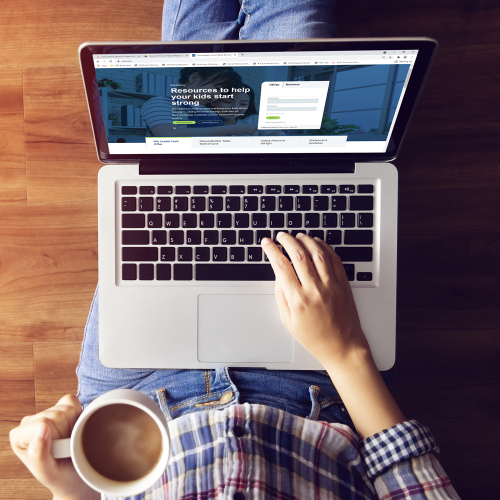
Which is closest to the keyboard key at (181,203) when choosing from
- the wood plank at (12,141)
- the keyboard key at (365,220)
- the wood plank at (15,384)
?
the keyboard key at (365,220)

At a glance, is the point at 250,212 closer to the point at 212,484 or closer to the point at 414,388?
the point at 212,484

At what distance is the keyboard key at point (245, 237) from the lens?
686 millimetres

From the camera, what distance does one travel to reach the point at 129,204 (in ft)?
2.26

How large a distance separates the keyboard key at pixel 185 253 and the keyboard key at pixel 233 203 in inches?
4.2

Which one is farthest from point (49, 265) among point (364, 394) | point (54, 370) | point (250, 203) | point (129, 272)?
point (364, 394)

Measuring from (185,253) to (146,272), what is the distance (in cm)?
8

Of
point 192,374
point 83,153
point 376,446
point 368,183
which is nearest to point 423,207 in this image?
point 368,183

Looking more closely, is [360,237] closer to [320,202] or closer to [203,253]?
[320,202]

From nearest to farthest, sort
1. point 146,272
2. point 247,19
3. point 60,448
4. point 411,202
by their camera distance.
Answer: point 60,448
point 146,272
point 247,19
point 411,202

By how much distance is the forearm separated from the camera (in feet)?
2.15

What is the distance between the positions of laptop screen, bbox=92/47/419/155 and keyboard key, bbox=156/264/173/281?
21 centimetres

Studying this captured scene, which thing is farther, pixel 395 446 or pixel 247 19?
pixel 247 19

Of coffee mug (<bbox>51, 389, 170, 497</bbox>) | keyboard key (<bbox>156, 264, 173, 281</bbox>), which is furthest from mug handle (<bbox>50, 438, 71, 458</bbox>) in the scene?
keyboard key (<bbox>156, 264, 173, 281</bbox>)

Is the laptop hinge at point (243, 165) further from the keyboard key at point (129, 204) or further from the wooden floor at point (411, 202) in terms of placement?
the wooden floor at point (411, 202)
